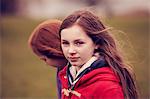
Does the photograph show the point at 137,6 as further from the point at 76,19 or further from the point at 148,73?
the point at 76,19

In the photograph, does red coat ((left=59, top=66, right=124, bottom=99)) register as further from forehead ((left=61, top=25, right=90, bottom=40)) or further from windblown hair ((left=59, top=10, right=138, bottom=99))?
forehead ((left=61, top=25, right=90, bottom=40))

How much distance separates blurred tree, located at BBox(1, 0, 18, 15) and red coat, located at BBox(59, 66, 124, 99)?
17.8 metres

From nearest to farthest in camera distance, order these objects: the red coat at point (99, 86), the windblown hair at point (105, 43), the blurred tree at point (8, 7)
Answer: the red coat at point (99, 86) → the windblown hair at point (105, 43) → the blurred tree at point (8, 7)

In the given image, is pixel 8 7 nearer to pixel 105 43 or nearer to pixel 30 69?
pixel 30 69

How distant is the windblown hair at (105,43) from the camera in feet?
10.1

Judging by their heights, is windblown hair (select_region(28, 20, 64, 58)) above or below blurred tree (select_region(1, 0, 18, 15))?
above

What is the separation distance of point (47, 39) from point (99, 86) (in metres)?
0.92

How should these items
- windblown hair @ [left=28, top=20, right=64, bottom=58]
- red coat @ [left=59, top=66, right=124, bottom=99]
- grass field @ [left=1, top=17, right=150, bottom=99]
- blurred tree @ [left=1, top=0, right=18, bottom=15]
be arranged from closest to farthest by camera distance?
red coat @ [left=59, top=66, right=124, bottom=99] < windblown hair @ [left=28, top=20, right=64, bottom=58] < grass field @ [left=1, top=17, right=150, bottom=99] < blurred tree @ [left=1, top=0, right=18, bottom=15]

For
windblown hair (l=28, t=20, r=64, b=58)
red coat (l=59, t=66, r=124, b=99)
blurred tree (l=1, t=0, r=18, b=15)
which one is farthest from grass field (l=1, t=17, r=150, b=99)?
blurred tree (l=1, t=0, r=18, b=15)

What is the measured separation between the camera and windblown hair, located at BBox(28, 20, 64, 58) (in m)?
3.76

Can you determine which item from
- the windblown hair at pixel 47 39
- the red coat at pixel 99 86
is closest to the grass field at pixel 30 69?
the windblown hair at pixel 47 39

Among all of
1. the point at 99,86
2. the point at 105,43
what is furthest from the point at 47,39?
the point at 99,86

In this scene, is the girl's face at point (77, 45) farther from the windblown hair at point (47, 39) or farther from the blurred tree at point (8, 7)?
the blurred tree at point (8, 7)

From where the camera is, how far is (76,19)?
3102mm
